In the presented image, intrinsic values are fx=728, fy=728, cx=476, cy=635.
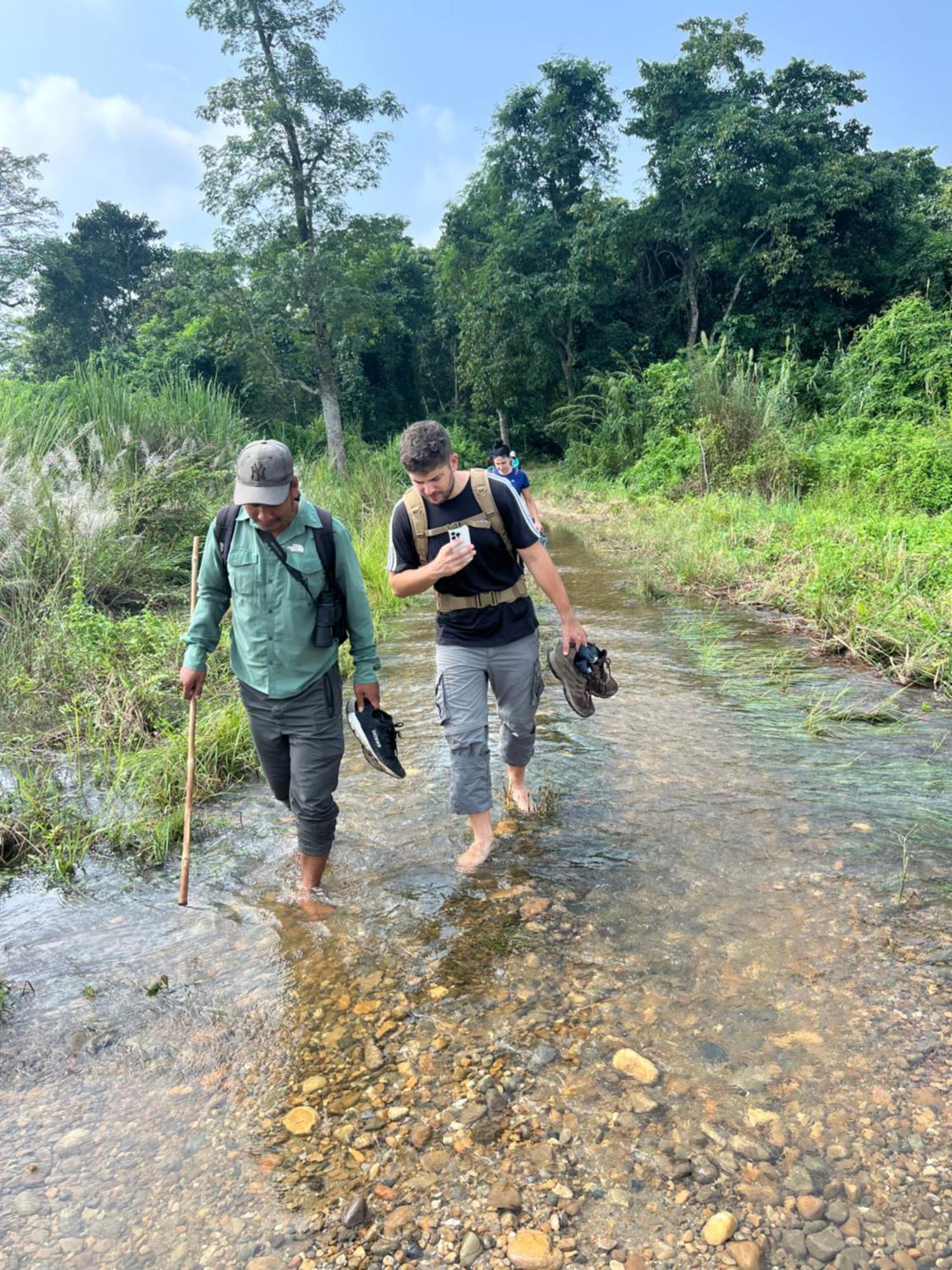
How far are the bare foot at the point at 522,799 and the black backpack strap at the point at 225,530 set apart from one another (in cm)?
179

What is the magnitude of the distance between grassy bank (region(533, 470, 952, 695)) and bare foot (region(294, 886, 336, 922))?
4.11 m

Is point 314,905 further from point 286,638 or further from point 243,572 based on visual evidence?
point 243,572

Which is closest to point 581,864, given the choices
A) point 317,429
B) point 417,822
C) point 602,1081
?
point 417,822

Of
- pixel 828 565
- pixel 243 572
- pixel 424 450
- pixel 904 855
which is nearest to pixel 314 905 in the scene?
pixel 243 572

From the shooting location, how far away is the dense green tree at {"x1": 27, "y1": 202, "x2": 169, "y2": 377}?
104 feet

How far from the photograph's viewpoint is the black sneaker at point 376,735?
302 cm

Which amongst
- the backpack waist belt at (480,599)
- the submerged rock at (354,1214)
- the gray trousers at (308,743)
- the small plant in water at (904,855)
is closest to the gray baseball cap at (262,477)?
the gray trousers at (308,743)

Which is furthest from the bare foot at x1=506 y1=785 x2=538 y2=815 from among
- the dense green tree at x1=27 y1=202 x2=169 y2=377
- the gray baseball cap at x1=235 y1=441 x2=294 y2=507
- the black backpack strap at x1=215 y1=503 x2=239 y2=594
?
the dense green tree at x1=27 y1=202 x2=169 y2=377

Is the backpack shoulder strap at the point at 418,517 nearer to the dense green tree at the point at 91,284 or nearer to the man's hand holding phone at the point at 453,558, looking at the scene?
the man's hand holding phone at the point at 453,558

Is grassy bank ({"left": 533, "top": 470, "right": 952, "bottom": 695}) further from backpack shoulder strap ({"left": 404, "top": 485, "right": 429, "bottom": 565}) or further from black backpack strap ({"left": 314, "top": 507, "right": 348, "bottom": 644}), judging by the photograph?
black backpack strap ({"left": 314, "top": 507, "right": 348, "bottom": 644})

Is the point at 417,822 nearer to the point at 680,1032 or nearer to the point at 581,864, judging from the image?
the point at 581,864

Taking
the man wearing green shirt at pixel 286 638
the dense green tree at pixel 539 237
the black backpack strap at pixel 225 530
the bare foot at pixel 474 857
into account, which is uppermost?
the dense green tree at pixel 539 237

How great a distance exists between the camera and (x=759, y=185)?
2233 centimetres

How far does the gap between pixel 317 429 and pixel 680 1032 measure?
78.4ft
